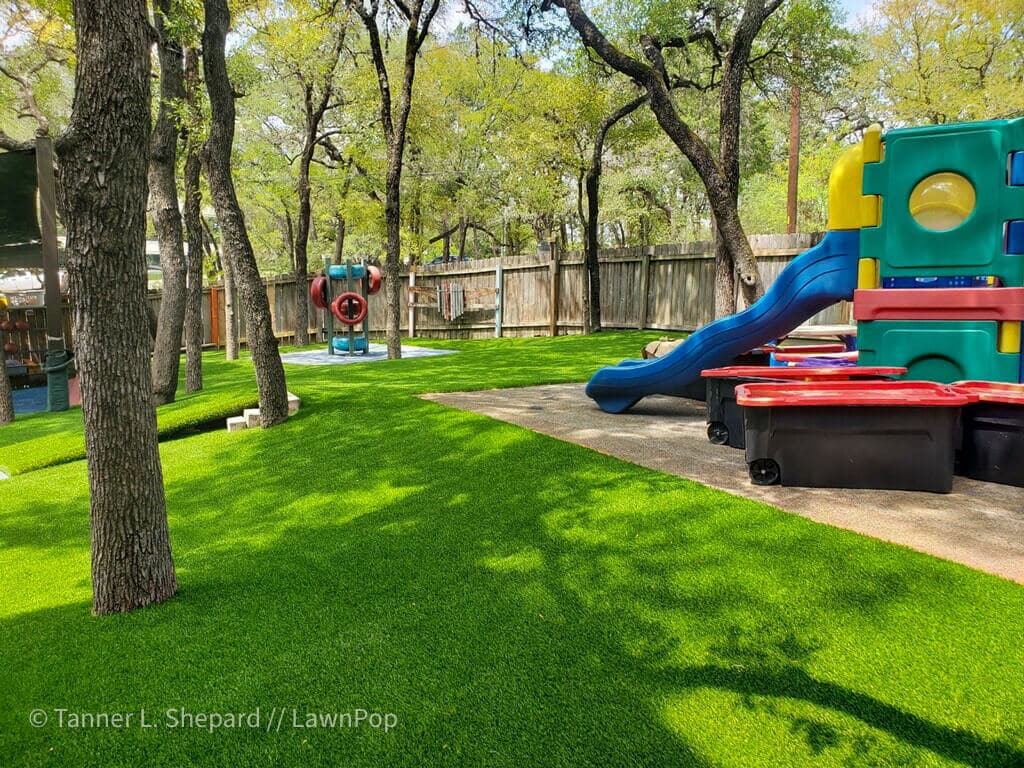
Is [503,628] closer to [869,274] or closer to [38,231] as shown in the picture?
[869,274]

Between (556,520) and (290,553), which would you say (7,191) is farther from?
(556,520)

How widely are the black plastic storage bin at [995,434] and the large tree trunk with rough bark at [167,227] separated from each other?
27.5ft

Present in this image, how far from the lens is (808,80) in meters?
14.7

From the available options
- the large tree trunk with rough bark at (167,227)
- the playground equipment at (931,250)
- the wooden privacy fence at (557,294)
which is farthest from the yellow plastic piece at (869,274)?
the large tree trunk with rough bark at (167,227)

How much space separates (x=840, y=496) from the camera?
3.74m

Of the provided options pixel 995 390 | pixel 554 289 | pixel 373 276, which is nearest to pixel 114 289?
pixel 995 390

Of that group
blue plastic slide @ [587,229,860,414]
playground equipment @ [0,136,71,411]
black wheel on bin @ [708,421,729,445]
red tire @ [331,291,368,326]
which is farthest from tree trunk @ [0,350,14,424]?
black wheel on bin @ [708,421,729,445]

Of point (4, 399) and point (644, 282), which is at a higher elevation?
point (644, 282)

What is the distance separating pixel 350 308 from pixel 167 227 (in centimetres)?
552

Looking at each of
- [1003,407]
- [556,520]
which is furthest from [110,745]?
[1003,407]

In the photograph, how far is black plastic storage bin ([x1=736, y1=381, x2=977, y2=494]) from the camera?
3.70 meters

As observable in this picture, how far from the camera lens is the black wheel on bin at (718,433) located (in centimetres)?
504

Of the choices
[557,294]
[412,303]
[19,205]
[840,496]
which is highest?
[19,205]

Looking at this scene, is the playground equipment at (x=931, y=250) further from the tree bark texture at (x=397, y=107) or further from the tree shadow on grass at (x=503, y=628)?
the tree bark texture at (x=397, y=107)
